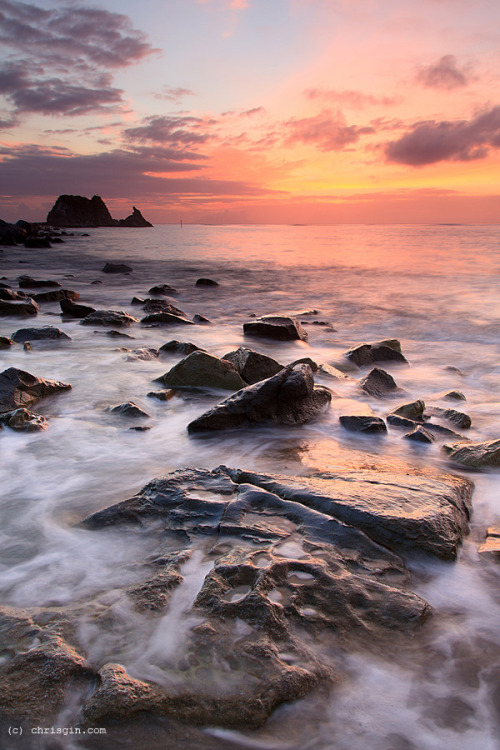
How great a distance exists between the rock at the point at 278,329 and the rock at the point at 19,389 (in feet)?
14.1

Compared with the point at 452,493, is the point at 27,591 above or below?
below

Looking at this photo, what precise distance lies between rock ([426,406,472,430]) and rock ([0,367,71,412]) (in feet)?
13.3

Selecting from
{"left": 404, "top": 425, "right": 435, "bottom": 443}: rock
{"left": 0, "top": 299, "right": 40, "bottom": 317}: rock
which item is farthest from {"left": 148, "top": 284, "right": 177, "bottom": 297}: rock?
{"left": 404, "top": 425, "right": 435, "bottom": 443}: rock

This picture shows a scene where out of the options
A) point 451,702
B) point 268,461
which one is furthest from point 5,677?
point 268,461

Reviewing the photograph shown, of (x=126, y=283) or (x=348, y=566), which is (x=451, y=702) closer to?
(x=348, y=566)

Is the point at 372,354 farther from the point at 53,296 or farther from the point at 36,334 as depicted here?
the point at 53,296

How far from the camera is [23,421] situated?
439 centimetres

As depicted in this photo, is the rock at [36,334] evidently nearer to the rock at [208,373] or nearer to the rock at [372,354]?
the rock at [208,373]

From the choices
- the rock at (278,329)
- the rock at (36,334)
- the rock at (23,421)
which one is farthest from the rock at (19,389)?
the rock at (278,329)

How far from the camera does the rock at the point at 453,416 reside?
4.57 meters

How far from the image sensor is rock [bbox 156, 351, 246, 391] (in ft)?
18.0

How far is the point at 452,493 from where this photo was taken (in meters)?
2.84

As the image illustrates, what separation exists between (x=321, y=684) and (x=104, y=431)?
318cm

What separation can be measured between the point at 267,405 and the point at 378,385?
6.29ft
